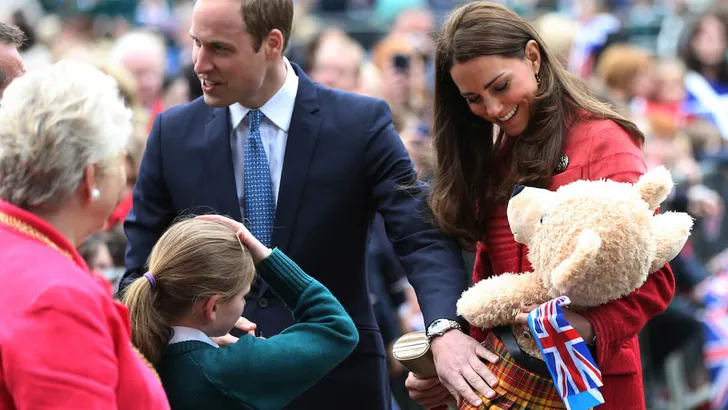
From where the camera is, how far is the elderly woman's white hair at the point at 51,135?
2301 mm

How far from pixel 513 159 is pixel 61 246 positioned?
61.1 inches

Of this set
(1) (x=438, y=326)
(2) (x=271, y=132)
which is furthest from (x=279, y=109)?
(1) (x=438, y=326)

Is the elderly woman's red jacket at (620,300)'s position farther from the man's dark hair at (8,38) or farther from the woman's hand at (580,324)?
the man's dark hair at (8,38)

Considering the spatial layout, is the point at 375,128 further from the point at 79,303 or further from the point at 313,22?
the point at 313,22

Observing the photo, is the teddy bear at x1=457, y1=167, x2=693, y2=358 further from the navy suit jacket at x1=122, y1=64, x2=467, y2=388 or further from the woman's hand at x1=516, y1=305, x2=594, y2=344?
the navy suit jacket at x1=122, y1=64, x2=467, y2=388

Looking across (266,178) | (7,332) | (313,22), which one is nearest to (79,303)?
(7,332)

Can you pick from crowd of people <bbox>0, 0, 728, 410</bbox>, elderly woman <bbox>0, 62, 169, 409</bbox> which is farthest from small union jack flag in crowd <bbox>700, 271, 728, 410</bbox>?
elderly woman <bbox>0, 62, 169, 409</bbox>

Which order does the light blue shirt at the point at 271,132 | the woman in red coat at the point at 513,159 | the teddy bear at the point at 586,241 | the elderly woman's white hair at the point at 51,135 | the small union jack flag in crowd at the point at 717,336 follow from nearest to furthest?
the elderly woman's white hair at the point at 51,135
the teddy bear at the point at 586,241
the woman in red coat at the point at 513,159
the light blue shirt at the point at 271,132
the small union jack flag in crowd at the point at 717,336

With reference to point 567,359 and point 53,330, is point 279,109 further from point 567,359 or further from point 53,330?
point 53,330

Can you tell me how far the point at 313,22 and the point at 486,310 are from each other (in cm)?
1025

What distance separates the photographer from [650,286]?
10.3 ft

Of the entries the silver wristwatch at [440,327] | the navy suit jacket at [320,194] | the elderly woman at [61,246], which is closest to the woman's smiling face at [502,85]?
the navy suit jacket at [320,194]

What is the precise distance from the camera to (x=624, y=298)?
3080mm

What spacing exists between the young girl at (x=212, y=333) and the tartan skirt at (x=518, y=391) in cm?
44
